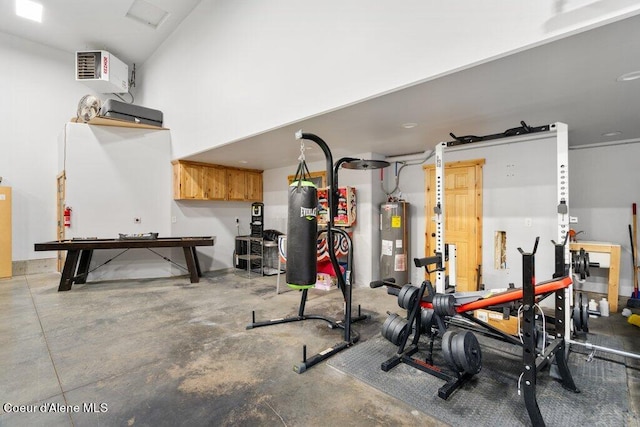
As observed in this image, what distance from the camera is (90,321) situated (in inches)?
147

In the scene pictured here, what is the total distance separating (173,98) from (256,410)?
242 inches

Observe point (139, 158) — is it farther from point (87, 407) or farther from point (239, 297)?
point (87, 407)

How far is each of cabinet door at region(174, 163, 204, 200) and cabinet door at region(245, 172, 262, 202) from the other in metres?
1.26

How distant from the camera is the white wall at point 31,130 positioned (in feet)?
20.5

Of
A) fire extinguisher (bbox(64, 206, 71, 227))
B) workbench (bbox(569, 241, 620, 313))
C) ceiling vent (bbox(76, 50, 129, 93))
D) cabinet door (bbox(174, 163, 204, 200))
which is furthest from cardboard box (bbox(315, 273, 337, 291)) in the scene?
ceiling vent (bbox(76, 50, 129, 93))

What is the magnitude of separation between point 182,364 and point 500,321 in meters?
3.36

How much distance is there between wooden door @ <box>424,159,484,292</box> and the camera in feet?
15.7

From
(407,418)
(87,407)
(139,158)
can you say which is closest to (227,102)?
(139,158)

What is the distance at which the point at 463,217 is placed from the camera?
4938 millimetres

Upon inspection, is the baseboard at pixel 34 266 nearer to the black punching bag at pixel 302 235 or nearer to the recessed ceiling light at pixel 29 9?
the recessed ceiling light at pixel 29 9

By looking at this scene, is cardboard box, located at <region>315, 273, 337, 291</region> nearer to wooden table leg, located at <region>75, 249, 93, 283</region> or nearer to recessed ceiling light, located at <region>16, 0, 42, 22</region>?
wooden table leg, located at <region>75, 249, 93, 283</region>

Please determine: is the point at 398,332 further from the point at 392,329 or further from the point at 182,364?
the point at 182,364

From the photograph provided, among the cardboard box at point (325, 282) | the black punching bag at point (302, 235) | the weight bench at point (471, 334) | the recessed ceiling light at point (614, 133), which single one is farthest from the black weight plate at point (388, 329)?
the recessed ceiling light at point (614, 133)

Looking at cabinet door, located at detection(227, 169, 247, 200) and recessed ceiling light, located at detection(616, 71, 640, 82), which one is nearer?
recessed ceiling light, located at detection(616, 71, 640, 82)
